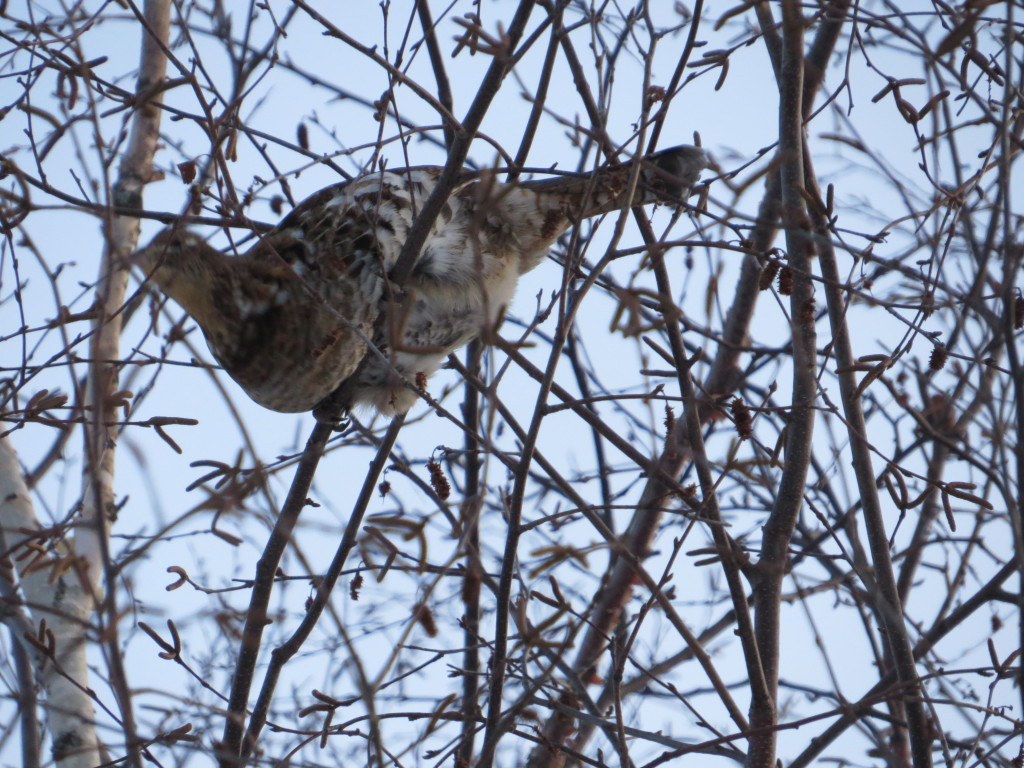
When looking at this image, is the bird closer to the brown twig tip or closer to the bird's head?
the bird's head

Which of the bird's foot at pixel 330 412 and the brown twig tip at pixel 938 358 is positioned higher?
the bird's foot at pixel 330 412

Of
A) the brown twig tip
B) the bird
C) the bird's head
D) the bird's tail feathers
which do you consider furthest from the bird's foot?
the brown twig tip

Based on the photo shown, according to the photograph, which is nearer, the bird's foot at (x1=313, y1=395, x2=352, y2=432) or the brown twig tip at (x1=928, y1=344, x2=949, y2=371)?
the brown twig tip at (x1=928, y1=344, x2=949, y2=371)

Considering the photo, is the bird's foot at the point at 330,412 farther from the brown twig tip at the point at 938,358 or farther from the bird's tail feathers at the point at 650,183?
the brown twig tip at the point at 938,358

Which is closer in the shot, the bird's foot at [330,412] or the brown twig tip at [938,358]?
the brown twig tip at [938,358]

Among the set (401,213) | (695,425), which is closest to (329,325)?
(401,213)

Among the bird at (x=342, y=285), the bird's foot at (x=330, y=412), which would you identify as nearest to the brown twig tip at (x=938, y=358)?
the bird at (x=342, y=285)

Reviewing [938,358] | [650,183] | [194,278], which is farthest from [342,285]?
[938,358]

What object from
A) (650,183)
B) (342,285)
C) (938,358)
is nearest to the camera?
(938,358)

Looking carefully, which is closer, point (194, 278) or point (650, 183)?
point (650, 183)

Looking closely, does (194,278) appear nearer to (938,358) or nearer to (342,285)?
(342,285)

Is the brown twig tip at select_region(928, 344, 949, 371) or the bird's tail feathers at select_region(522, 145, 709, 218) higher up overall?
the bird's tail feathers at select_region(522, 145, 709, 218)

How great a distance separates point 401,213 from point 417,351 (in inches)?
84.2

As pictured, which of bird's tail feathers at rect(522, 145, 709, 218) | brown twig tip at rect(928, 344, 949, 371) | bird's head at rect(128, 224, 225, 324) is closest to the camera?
brown twig tip at rect(928, 344, 949, 371)
